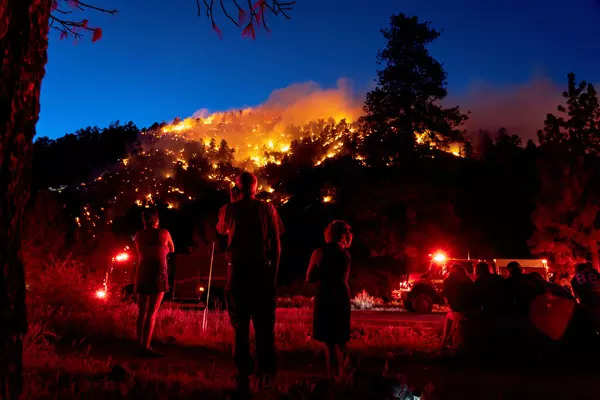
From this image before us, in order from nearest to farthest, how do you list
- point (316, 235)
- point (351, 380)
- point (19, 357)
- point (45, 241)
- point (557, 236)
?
point (19, 357)
point (351, 380)
point (45, 241)
point (557, 236)
point (316, 235)

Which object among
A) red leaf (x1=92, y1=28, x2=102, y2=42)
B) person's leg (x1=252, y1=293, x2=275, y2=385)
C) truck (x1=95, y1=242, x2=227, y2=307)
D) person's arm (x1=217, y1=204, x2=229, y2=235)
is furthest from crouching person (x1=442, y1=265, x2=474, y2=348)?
truck (x1=95, y1=242, x2=227, y2=307)

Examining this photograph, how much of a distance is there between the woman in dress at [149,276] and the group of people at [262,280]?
6.75 feet

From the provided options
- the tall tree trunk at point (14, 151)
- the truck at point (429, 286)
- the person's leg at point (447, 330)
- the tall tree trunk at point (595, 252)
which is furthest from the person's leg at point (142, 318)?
the tall tree trunk at point (595, 252)

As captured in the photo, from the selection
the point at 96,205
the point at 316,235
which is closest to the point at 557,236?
the point at 316,235

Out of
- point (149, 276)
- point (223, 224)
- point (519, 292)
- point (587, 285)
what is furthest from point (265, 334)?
point (587, 285)

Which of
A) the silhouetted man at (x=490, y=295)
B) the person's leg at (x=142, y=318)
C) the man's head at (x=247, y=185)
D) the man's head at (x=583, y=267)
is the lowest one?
the person's leg at (x=142, y=318)

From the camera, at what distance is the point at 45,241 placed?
16.3 metres

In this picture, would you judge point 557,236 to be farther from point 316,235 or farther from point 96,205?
point 96,205

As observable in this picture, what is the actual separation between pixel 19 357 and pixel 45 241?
14.8 metres

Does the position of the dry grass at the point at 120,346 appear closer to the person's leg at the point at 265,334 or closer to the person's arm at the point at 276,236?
the person's leg at the point at 265,334

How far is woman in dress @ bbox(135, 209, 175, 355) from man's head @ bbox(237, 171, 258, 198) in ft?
7.65

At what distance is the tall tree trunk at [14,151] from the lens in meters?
2.84

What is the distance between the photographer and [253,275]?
14.1ft

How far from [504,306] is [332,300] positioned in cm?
362
